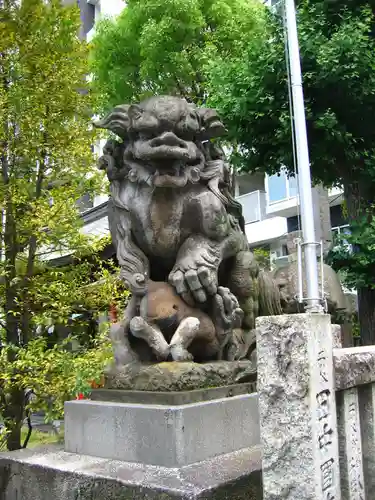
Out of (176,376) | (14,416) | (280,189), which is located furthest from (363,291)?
(280,189)

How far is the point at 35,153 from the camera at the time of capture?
673cm

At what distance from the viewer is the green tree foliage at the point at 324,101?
809 cm

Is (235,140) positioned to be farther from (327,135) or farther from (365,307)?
(365,307)

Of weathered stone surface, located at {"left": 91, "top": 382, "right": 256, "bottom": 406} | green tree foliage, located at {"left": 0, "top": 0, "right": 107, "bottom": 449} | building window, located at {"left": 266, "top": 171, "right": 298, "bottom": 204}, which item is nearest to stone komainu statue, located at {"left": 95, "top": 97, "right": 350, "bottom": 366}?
weathered stone surface, located at {"left": 91, "top": 382, "right": 256, "bottom": 406}

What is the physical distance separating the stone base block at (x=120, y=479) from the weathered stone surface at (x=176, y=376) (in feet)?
1.64

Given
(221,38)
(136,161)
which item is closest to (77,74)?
(136,161)

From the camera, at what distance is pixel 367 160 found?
28.4 feet

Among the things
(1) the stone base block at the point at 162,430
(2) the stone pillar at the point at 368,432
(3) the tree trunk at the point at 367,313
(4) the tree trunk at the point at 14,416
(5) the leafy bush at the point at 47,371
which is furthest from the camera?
(3) the tree trunk at the point at 367,313

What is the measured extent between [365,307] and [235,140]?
150 inches

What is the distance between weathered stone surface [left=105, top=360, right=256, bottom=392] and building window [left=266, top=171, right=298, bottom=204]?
14.1 metres

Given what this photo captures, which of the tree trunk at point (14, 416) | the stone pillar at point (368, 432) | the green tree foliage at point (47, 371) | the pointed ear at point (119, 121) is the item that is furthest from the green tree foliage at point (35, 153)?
the stone pillar at point (368, 432)

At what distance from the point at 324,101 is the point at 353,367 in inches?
283

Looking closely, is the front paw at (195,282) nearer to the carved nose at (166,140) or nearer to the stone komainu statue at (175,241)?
the stone komainu statue at (175,241)

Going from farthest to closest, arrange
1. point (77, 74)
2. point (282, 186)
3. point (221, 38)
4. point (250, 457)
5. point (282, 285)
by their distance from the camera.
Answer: point (282, 186) < point (221, 38) < point (77, 74) < point (282, 285) < point (250, 457)
